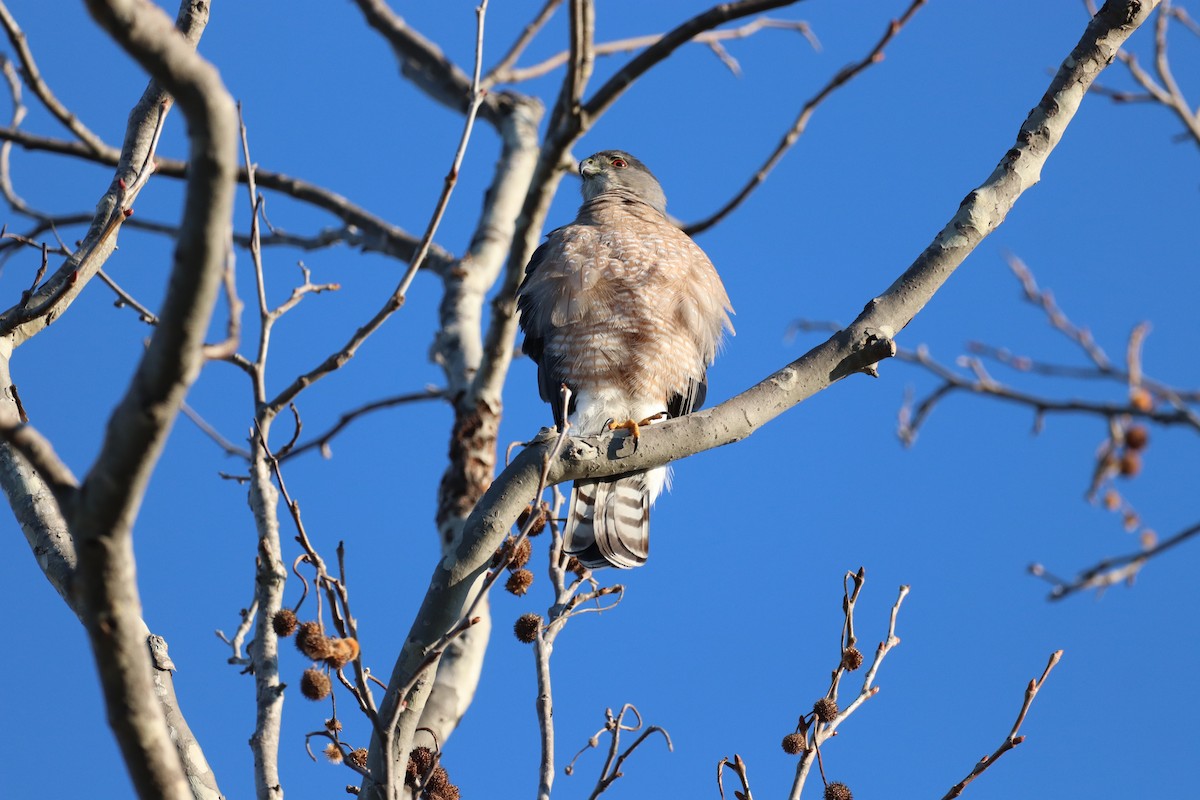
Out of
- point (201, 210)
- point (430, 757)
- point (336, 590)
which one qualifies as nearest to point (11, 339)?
point (336, 590)

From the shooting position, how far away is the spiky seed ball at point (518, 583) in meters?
2.88

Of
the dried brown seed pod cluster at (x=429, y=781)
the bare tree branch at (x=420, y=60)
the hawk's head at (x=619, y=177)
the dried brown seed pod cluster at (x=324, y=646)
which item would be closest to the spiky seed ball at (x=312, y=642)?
the dried brown seed pod cluster at (x=324, y=646)

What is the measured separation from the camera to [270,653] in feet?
10.4

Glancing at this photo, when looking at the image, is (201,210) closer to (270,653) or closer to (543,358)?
(270,653)

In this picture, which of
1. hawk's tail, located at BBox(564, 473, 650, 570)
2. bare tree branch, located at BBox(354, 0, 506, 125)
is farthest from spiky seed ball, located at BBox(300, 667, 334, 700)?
bare tree branch, located at BBox(354, 0, 506, 125)

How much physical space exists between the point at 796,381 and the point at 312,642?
3.94 feet

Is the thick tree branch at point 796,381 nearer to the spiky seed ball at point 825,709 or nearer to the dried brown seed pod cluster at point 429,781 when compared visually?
the dried brown seed pod cluster at point 429,781

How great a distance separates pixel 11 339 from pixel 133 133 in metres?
0.62

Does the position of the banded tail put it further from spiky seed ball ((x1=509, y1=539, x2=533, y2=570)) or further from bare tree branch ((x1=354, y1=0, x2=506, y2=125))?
bare tree branch ((x1=354, y1=0, x2=506, y2=125))

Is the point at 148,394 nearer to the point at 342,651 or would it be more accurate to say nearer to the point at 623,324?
the point at 342,651

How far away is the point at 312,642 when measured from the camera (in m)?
2.42

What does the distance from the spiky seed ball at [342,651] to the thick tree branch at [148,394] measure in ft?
2.41

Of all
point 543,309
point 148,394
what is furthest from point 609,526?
point 148,394

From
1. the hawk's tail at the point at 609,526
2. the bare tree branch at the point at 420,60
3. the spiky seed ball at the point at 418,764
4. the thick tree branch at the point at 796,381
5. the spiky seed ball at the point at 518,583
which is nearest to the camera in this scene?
the thick tree branch at the point at 796,381
